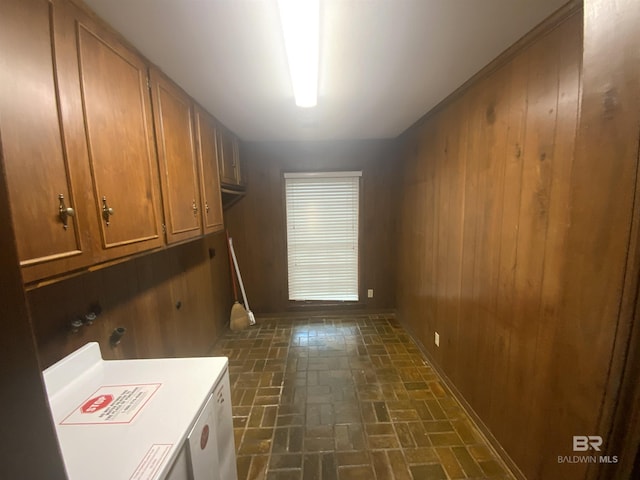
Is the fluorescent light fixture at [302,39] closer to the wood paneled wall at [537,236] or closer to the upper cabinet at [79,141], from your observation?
the upper cabinet at [79,141]

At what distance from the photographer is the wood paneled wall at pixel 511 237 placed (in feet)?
3.84

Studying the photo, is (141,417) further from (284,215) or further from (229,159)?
(284,215)

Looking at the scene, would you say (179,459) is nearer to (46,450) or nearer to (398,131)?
(46,450)

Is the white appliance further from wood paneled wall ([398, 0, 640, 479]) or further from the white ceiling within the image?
the white ceiling

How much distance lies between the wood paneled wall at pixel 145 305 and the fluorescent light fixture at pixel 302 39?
1515mm

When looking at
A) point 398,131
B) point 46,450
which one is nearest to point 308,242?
point 398,131

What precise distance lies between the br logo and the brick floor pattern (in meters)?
1.22

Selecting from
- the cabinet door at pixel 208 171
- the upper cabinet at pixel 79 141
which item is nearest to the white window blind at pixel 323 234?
the cabinet door at pixel 208 171

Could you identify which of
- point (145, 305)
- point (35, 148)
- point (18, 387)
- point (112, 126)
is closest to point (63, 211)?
point (35, 148)

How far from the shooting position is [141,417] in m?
0.94

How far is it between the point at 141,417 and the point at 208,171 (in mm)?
1817

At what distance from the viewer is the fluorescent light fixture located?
101 cm

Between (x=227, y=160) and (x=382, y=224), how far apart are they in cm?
215

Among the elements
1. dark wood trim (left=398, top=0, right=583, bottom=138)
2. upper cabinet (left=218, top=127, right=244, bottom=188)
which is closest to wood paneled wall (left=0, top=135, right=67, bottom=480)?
dark wood trim (left=398, top=0, right=583, bottom=138)
